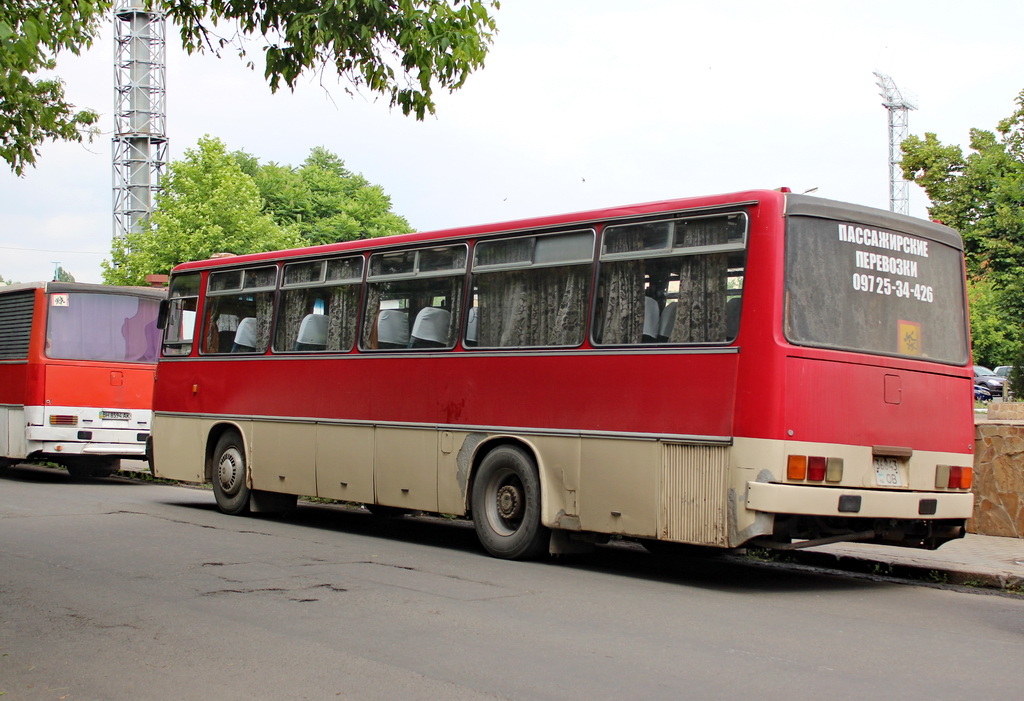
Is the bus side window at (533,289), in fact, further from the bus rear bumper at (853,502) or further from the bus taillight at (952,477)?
the bus taillight at (952,477)

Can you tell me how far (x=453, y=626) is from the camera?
7.81 metres

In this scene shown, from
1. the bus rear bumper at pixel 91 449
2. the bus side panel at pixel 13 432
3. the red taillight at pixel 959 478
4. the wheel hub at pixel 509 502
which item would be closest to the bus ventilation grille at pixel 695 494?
the wheel hub at pixel 509 502

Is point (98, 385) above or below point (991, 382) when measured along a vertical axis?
below

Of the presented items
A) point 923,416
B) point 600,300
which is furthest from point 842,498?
point 600,300

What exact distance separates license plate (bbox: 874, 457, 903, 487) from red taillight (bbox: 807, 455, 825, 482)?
589 millimetres

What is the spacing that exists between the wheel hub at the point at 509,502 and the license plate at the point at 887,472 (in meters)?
3.29

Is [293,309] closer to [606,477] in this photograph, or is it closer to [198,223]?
[606,477]

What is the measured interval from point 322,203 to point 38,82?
53.7 metres

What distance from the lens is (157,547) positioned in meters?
11.6

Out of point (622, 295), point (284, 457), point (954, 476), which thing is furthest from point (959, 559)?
point (284, 457)

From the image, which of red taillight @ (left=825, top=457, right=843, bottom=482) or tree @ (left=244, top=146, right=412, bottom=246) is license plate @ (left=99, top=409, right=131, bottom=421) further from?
tree @ (left=244, top=146, right=412, bottom=246)

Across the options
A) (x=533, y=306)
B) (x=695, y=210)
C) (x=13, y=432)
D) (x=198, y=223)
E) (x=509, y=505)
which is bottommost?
(x=509, y=505)

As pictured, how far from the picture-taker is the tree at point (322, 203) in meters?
69.8

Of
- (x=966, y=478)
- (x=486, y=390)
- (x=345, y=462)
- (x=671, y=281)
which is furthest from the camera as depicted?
(x=345, y=462)
